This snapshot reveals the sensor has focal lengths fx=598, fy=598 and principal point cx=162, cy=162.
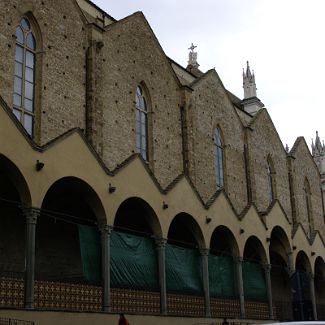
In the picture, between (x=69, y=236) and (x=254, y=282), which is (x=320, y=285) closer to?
(x=254, y=282)

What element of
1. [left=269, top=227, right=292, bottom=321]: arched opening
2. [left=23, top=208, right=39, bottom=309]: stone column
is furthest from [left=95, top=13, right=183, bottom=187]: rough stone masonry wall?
[left=269, top=227, right=292, bottom=321]: arched opening

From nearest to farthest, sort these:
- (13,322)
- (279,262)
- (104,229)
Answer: (13,322) < (104,229) < (279,262)

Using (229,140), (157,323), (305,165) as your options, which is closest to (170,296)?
(157,323)

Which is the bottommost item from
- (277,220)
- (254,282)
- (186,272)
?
(186,272)

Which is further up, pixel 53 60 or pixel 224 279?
pixel 53 60

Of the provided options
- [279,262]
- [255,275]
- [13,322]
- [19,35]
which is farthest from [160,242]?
[279,262]

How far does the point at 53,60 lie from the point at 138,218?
6968 millimetres

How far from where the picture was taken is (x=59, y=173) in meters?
17.4

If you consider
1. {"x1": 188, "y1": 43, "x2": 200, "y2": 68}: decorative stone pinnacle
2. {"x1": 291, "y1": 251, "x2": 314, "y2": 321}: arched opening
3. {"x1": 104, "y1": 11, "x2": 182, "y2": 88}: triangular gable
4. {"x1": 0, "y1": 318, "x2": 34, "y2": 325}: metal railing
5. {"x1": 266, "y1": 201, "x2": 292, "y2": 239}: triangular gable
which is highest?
{"x1": 188, "y1": 43, "x2": 200, "y2": 68}: decorative stone pinnacle

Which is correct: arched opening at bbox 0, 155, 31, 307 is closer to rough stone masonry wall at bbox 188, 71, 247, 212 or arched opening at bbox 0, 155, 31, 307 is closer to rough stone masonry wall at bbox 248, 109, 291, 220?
rough stone masonry wall at bbox 188, 71, 247, 212

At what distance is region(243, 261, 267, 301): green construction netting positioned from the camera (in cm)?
2695

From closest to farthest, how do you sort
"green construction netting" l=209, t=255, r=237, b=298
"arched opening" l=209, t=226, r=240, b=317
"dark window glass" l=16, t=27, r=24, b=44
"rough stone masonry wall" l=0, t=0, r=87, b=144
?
"rough stone masonry wall" l=0, t=0, r=87, b=144, "dark window glass" l=16, t=27, r=24, b=44, "arched opening" l=209, t=226, r=240, b=317, "green construction netting" l=209, t=255, r=237, b=298

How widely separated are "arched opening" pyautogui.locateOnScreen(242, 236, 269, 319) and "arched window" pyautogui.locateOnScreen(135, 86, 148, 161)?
271 inches

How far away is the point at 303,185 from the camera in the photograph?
41.6m
